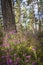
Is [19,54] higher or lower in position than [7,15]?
lower

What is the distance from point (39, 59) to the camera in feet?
20.0

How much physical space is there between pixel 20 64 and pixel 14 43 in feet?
2.81

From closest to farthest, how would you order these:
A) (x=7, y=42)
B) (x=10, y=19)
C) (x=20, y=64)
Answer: (x=20, y=64) → (x=7, y=42) → (x=10, y=19)

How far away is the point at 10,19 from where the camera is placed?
10039mm

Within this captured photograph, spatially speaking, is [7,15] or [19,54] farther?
[7,15]

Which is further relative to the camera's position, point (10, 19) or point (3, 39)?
point (10, 19)

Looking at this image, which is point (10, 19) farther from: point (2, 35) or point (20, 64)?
point (20, 64)

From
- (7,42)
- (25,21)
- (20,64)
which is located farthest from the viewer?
(25,21)

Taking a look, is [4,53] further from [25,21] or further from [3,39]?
[25,21]

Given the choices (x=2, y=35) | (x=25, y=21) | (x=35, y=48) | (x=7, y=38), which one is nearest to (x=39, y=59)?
(x=35, y=48)

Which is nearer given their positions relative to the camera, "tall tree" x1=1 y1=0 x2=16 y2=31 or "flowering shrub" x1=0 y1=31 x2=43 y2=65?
"flowering shrub" x1=0 y1=31 x2=43 y2=65

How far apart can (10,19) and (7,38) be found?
3.27 meters

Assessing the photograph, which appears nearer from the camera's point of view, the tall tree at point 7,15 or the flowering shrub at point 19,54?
the flowering shrub at point 19,54

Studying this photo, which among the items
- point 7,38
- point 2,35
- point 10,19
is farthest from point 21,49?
point 10,19
